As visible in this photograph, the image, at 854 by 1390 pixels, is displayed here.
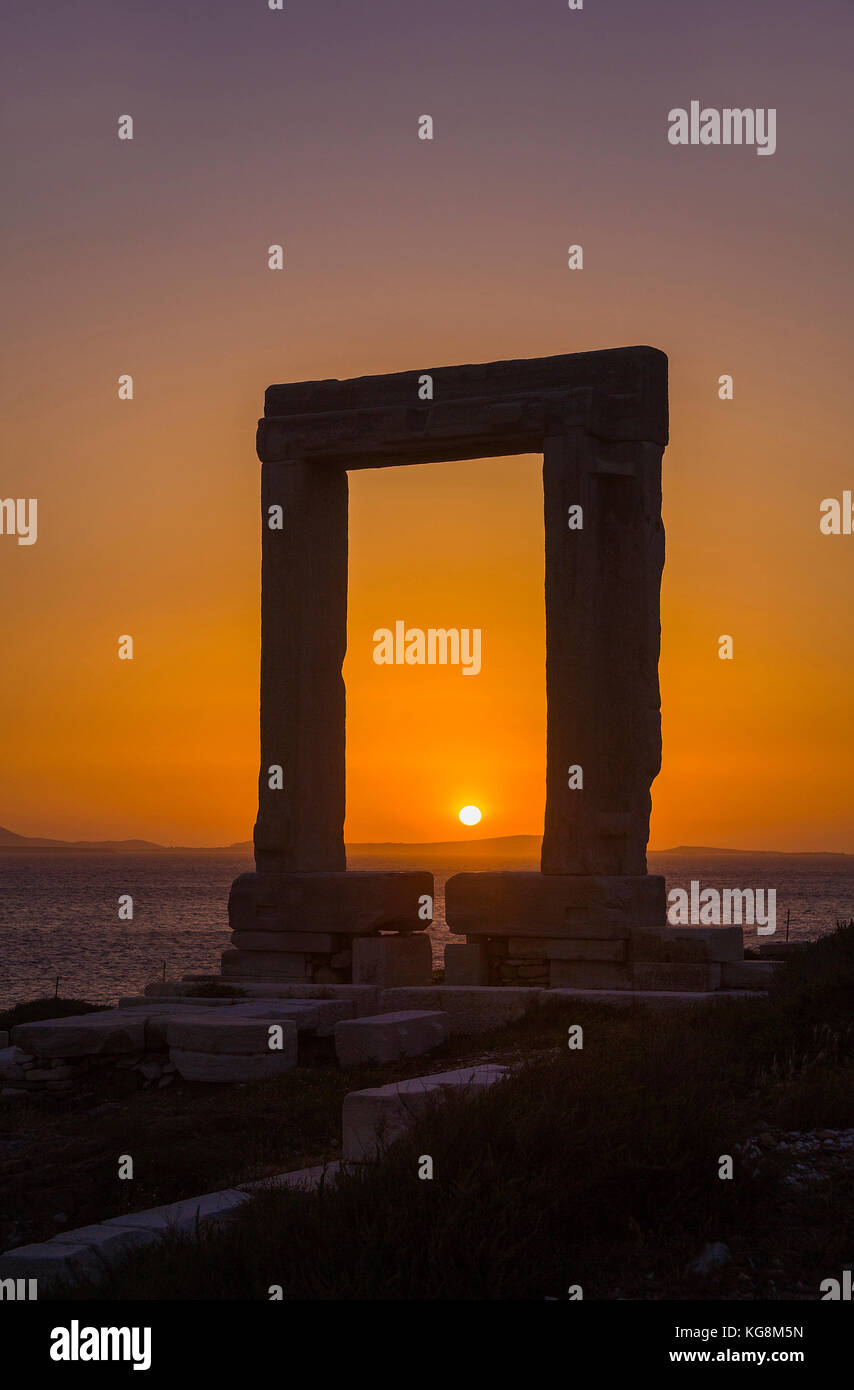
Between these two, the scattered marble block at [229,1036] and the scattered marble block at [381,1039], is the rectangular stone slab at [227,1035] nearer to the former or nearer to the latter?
the scattered marble block at [229,1036]

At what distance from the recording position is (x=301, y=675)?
54.0ft

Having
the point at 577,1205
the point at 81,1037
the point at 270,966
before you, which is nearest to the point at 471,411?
the point at 270,966

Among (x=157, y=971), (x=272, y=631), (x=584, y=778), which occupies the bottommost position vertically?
(x=157, y=971)

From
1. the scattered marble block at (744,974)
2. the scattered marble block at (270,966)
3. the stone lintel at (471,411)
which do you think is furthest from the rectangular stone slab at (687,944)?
the stone lintel at (471,411)

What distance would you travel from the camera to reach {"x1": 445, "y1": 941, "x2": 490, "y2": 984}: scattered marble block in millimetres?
15344

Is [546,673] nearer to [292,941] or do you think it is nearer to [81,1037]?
[292,941]

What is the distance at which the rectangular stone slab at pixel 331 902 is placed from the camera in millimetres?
15617

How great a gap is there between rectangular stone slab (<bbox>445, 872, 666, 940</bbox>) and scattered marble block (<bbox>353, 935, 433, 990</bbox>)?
63 centimetres

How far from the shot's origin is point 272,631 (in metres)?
16.7

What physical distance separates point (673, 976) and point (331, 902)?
12.4 ft

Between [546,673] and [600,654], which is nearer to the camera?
[600,654]
